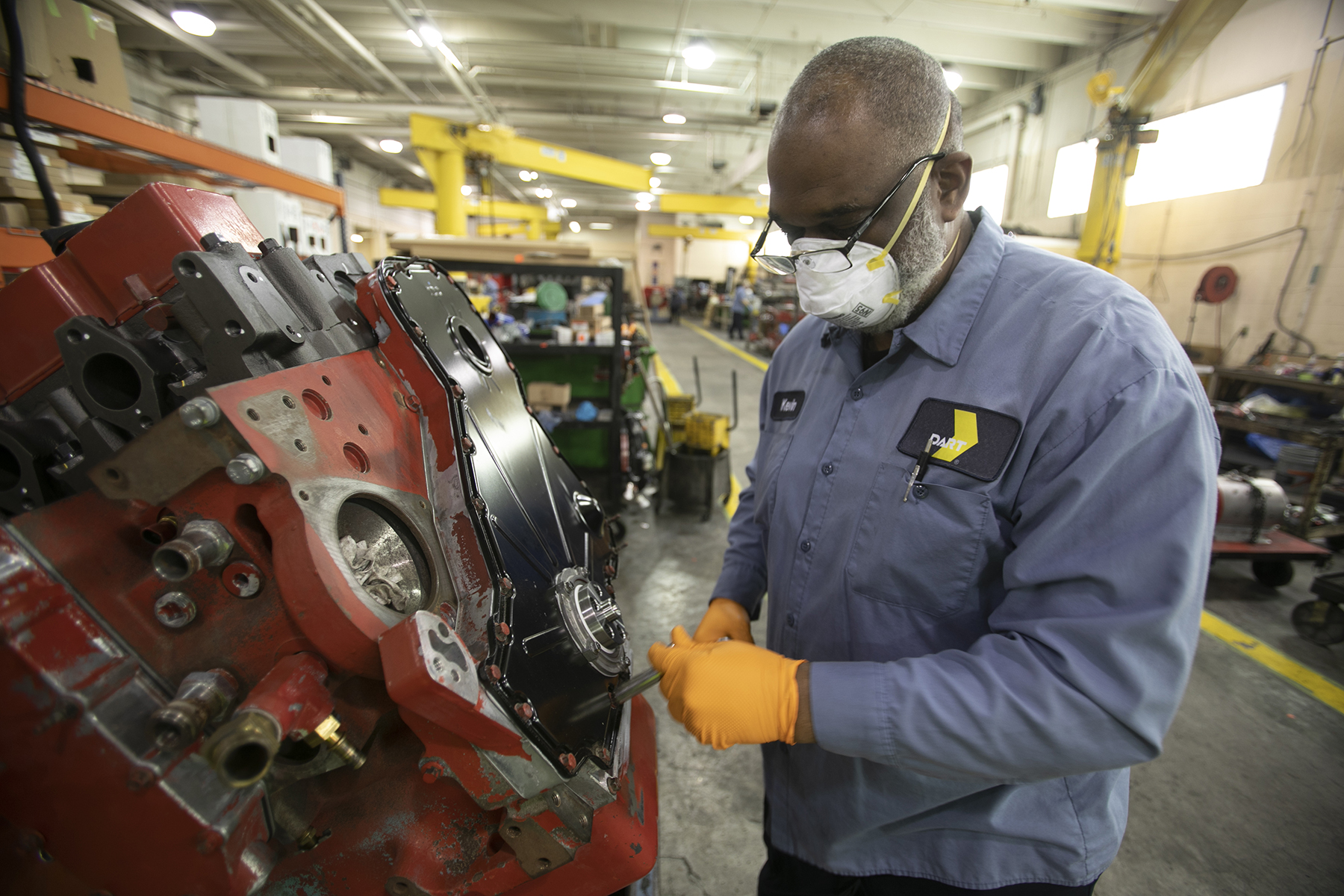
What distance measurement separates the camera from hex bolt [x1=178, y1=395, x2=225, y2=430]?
2.04 ft

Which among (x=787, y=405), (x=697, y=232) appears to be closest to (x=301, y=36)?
(x=787, y=405)

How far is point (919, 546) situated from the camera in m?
0.87

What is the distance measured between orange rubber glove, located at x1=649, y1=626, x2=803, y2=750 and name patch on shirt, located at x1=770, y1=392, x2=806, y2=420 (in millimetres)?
500

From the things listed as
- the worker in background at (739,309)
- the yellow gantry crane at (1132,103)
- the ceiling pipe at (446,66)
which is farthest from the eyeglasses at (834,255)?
the worker in background at (739,309)

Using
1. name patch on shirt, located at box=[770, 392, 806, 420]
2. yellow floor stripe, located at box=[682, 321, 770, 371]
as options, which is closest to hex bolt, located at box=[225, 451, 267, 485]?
name patch on shirt, located at box=[770, 392, 806, 420]

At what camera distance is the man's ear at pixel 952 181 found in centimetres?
93

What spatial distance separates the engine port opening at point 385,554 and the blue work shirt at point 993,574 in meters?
0.61

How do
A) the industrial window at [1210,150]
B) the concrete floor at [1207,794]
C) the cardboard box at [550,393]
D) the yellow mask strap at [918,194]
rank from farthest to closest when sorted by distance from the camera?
the industrial window at [1210,150]
the cardboard box at [550,393]
the concrete floor at [1207,794]
the yellow mask strap at [918,194]

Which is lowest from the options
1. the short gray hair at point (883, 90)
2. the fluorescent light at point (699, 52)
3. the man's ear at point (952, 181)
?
the man's ear at point (952, 181)

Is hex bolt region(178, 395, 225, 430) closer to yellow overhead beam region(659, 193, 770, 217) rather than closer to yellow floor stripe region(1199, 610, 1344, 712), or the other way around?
yellow floor stripe region(1199, 610, 1344, 712)

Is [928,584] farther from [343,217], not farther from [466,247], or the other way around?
[343,217]

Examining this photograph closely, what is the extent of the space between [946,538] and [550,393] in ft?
11.4

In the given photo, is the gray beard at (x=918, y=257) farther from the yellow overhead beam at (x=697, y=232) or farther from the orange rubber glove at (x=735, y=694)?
the yellow overhead beam at (x=697, y=232)

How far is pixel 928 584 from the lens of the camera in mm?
870
